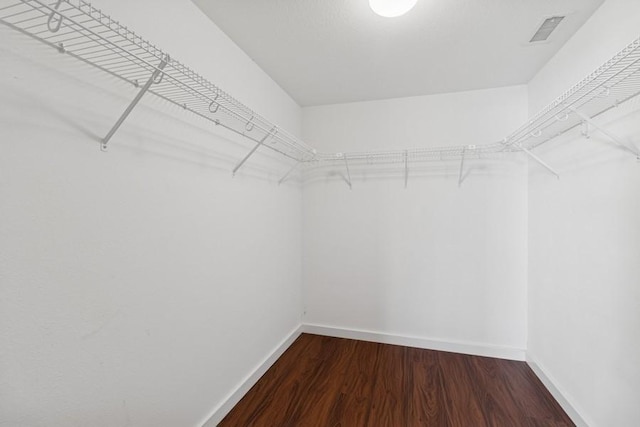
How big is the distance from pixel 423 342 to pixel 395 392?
0.75 m

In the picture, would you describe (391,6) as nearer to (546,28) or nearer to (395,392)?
(546,28)

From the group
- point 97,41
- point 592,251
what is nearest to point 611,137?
point 592,251

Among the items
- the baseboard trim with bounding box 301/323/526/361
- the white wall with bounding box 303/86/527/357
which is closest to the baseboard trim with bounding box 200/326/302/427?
the baseboard trim with bounding box 301/323/526/361

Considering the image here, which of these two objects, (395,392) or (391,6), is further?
(395,392)

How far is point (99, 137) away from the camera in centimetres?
100

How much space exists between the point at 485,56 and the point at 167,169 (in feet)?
7.18

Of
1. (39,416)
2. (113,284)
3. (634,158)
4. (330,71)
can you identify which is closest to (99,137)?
(113,284)

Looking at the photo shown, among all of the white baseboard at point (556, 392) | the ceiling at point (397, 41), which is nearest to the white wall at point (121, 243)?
the ceiling at point (397, 41)

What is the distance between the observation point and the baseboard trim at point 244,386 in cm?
159

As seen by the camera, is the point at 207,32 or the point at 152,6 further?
the point at 207,32

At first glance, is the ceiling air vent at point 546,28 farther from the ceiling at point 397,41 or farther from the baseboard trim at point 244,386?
the baseboard trim at point 244,386

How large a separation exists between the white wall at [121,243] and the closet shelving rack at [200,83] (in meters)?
0.07

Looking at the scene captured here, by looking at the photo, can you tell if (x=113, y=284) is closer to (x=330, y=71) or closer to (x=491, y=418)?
(x=330, y=71)

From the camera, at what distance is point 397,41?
69.0 inches
